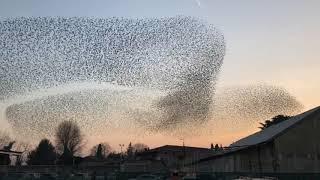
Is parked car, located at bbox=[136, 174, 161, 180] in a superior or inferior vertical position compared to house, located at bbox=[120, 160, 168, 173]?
inferior

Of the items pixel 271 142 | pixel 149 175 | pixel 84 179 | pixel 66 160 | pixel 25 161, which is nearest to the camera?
pixel 84 179

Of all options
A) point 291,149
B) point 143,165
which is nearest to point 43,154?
point 143,165

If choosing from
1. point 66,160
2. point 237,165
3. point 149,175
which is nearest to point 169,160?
point 66,160

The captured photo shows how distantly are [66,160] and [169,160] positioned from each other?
106ft

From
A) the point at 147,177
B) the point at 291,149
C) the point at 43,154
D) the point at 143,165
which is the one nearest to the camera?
the point at 147,177

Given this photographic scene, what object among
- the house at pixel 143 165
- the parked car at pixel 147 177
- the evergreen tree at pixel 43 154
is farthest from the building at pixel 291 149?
the evergreen tree at pixel 43 154

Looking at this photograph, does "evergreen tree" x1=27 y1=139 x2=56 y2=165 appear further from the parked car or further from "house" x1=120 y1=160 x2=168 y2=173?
the parked car

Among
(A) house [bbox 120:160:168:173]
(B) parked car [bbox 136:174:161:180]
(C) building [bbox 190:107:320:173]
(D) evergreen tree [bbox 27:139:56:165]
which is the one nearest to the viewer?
(B) parked car [bbox 136:174:161:180]

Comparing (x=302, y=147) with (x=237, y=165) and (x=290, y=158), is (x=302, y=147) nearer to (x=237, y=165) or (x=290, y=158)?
(x=290, y=158)

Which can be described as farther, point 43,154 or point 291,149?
point 43,154

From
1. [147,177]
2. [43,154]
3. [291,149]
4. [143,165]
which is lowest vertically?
[147,177]

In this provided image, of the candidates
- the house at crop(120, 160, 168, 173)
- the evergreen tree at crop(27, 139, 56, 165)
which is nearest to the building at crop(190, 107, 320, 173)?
the house at crop(120, 160, 168, 173)

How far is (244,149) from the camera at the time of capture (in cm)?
5612

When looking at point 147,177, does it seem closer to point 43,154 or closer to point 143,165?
point 143,165
